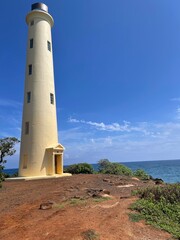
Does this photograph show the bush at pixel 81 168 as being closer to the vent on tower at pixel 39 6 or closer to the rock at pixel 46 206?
the rock at pixel 46 206

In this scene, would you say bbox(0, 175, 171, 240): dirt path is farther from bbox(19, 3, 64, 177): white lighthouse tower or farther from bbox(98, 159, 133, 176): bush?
bbox(98, 159, 133, 176): bush

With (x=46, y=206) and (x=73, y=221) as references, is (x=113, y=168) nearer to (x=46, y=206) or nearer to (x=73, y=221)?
(x=46, y=206)

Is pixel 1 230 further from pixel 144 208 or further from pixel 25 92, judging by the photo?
pixel 25 92

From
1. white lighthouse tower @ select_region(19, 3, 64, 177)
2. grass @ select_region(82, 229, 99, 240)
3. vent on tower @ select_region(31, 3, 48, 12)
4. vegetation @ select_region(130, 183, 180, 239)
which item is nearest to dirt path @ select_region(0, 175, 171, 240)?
grass @ select_region(82, 229, 99, 240)

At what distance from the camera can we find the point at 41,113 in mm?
19547

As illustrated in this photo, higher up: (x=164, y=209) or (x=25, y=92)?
(x=25, y=92)

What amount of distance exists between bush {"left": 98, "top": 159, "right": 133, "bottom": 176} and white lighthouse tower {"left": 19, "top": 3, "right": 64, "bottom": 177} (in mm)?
7426

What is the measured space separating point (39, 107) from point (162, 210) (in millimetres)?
14896

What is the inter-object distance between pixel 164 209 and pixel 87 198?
3.17m

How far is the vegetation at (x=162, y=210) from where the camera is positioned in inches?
236

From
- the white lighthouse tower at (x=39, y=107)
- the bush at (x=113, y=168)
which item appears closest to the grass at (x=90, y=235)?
the white lighthouse tower at (x=39, y=107)

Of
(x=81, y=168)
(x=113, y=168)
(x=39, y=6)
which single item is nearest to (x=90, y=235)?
(x=81, y=168)

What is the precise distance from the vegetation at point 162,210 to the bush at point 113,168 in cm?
1593

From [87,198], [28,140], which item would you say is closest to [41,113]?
[28,140]
